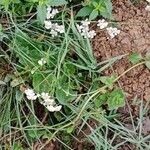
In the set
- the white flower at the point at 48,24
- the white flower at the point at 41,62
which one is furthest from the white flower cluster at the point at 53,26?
the white flower at the point at 41,62

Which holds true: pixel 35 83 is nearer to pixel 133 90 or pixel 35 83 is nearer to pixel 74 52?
pixel 74 52

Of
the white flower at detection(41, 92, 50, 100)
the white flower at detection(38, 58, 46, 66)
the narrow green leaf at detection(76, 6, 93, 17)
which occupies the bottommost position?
the white flower at detection(41, 92, 50, 100)

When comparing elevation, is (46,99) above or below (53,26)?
below

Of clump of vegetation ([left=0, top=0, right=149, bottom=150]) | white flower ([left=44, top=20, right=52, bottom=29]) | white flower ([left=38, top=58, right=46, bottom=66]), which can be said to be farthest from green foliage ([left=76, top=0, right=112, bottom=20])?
white flower ([left=38, top=58, right=46, bottom=66])

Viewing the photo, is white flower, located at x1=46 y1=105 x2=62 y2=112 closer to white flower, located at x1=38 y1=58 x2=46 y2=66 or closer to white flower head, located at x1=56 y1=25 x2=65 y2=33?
white flower, located at x1=38 y1=58 x2=46 y2=66

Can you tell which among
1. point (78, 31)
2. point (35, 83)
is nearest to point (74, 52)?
point (78, 31)

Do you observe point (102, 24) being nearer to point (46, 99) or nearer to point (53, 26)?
point (53, 26)

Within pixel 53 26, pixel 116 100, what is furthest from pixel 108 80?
pixel 53 26
